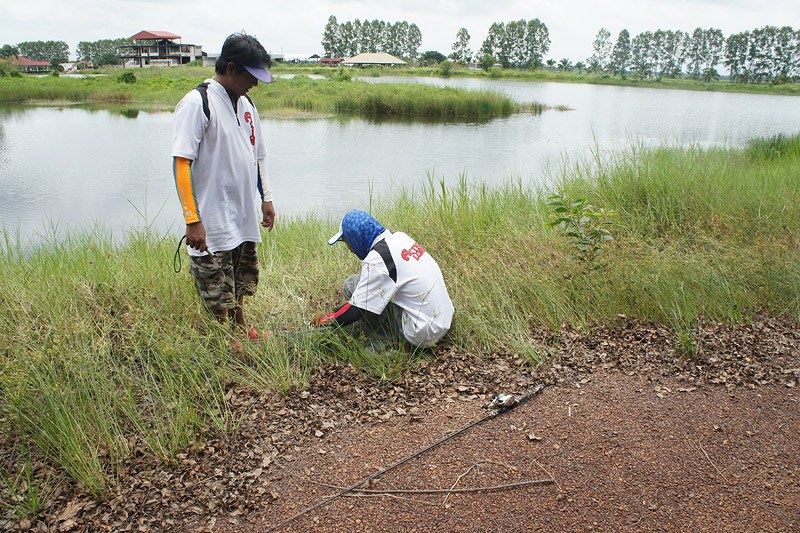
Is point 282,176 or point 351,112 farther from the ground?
point 351,112

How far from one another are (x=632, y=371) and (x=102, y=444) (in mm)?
2522

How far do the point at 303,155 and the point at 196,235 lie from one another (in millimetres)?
11470

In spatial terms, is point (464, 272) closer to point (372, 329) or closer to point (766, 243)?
point (372, 329)

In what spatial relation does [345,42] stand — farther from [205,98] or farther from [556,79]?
[205,98]

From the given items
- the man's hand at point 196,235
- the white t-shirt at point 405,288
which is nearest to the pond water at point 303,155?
the man's hand at point 196,235

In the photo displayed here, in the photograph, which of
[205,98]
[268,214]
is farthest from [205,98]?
[268,214]

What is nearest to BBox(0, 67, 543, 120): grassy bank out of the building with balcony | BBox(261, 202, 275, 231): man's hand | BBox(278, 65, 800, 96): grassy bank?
BBox(278, 65, 800, 96): grassy bank

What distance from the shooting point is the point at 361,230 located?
339cm

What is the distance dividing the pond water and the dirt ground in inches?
125

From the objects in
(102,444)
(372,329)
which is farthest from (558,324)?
(102,444)

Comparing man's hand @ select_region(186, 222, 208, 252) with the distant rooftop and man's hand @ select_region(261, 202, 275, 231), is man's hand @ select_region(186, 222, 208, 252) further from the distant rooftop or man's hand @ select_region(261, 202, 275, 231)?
the distant rooftop

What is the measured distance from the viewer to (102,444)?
250 centimetres

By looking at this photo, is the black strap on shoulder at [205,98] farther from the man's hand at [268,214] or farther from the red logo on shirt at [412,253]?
the red logo on shirt at [412,253]

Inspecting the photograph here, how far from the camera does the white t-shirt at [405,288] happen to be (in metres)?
3.21
